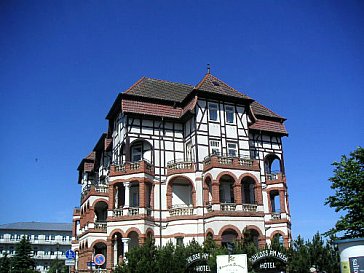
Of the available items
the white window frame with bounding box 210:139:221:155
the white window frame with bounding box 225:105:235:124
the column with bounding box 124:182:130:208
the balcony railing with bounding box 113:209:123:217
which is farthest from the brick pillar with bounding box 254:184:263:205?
the balcony railing with bounding box 113:209:123:217

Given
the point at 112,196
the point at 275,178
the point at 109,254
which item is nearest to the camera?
the point at 109,254

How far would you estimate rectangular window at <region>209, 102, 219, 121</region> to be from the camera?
35.6m

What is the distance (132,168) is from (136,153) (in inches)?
92.8

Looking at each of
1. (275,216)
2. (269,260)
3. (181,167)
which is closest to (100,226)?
(181,167)

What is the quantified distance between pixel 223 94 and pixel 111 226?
1395 centimetres

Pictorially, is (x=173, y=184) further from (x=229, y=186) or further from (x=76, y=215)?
(x=76, y=215)

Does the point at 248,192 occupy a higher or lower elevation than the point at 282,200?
higher

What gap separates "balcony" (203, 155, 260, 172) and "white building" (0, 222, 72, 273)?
7077cm

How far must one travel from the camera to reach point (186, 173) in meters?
33.9

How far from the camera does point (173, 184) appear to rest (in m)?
34.8

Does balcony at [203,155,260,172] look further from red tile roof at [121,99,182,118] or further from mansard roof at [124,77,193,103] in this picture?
mansard roof at [124,77,193,103]

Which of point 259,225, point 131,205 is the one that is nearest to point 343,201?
point 259,225

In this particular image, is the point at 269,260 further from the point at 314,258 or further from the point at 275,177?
the point at 275,177

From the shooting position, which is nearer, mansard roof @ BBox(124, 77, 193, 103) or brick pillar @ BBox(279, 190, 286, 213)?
mansard roof @ BBox(124, 77, 193, 103)
